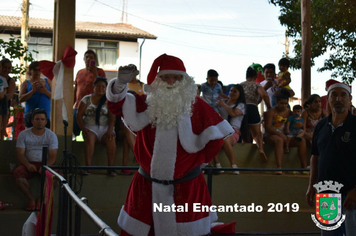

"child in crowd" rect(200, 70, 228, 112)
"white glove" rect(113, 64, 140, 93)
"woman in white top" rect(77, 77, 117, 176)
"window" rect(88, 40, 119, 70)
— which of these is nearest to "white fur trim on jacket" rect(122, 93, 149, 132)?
"white glove" rect(113, 64, 140, 93)

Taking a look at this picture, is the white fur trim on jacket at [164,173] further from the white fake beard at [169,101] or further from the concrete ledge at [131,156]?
the concrete ledge at [131,156]

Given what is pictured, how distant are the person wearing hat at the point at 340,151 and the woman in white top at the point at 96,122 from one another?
356 cm

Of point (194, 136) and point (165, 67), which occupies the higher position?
point (165, 67)

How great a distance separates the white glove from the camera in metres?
3.76

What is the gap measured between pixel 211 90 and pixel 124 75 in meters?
4.27

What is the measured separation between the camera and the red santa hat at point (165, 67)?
396cm

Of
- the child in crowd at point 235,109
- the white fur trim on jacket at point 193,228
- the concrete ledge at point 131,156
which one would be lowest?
the white fur trim on jacket at point 193,228

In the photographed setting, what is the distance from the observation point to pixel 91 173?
7043mm

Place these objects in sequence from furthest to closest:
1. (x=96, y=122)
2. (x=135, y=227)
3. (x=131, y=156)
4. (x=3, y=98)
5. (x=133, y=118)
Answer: (x=131, y=156) < (x=3, y=98) < (x=96, y=122) < (x=133, y=118) < (x=135, y=227)

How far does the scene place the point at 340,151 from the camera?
374 cm

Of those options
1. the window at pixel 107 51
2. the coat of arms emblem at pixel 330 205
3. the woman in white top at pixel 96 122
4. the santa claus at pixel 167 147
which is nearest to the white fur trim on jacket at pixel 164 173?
the santa claus at pixel 167 147

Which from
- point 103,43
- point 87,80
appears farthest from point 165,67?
point 103,43

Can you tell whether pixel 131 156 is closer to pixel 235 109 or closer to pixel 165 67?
pixel 235 109

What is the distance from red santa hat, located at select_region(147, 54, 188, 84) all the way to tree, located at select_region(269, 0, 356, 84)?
26.8ft
